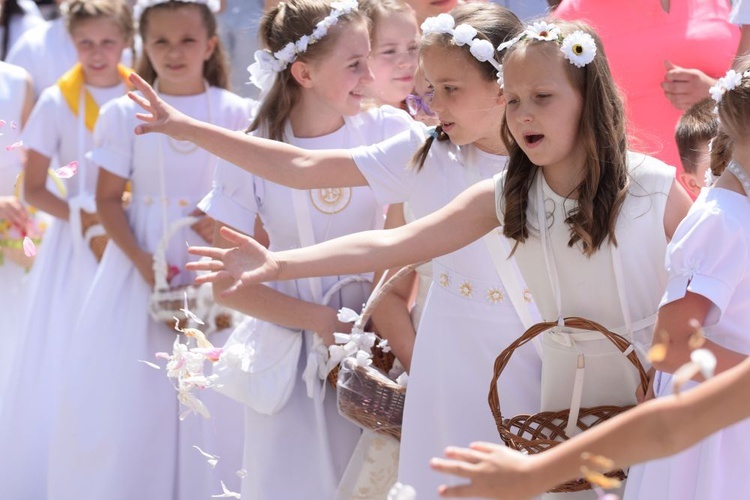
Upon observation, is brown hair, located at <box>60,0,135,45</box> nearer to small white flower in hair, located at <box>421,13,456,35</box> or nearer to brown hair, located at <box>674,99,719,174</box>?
small white flower in hair, located at <box>421,13,456,35</box>

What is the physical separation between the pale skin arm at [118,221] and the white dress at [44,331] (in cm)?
44

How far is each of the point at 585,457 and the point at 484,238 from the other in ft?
4.90

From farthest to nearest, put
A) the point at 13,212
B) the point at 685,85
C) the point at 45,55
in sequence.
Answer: the point at 45,55
the point at 13,212
the point at 685,85

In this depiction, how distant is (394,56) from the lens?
4.71 m

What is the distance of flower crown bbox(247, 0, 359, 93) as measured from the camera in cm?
413

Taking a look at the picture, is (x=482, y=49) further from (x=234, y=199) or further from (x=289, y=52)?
(x=234, y=199)

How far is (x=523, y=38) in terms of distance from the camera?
3.01 meters

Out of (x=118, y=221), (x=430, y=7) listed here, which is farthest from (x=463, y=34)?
(x=118, y=221)

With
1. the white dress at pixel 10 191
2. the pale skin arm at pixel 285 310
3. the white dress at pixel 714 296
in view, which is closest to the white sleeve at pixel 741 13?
the white dress at pixel 714 296

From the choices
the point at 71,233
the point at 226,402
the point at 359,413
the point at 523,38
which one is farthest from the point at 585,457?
the point at 71,233

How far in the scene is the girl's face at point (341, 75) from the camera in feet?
13.6

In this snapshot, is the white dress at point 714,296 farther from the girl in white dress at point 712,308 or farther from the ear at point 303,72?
the ear at point 303,72

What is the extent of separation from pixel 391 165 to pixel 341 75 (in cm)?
72

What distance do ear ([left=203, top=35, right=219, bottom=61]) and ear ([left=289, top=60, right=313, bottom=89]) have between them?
116cm
